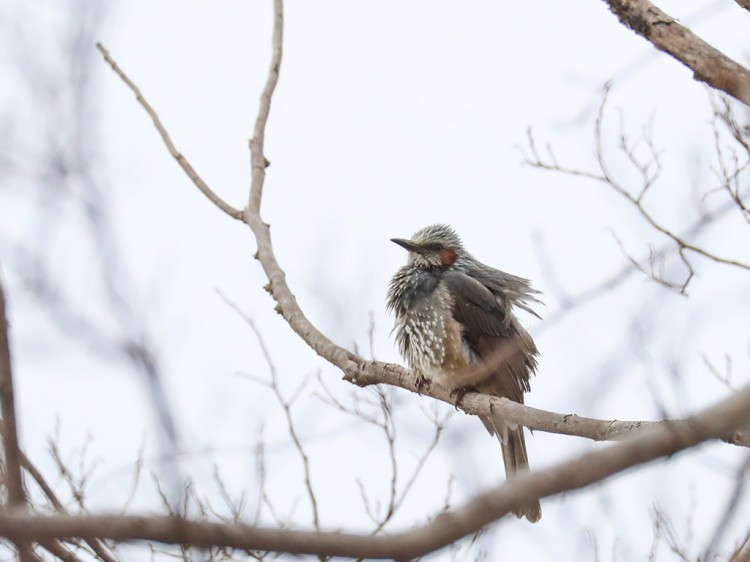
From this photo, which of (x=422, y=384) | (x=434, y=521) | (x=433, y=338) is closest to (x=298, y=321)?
(x=422, y=384)

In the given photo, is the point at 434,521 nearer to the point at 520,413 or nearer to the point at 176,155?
the point at 520,413

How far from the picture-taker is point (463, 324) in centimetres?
529

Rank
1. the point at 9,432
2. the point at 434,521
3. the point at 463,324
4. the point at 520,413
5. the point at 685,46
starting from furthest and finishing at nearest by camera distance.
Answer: the point at 463,324
the point at 520,413
the point at 685,46
the point at 9,432
the point at 434,521

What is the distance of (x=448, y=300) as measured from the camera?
540 centimetres

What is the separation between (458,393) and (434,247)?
136 centimetres

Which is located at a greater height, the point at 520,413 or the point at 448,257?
the point at 448,257

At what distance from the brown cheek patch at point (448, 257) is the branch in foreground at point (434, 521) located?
440cm

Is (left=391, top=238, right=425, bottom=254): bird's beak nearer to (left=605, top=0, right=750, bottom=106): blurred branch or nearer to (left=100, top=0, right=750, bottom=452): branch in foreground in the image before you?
(left=100, top=0, right=750, bottom=452): branch in foreground

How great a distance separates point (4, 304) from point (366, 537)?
33.3 inches

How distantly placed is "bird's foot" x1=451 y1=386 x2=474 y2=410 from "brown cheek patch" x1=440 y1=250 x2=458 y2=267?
118 centimetres

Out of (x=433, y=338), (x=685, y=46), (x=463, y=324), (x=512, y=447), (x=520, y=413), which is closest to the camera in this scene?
(x=685, y=46)

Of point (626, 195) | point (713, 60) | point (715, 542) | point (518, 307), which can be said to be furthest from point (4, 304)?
point (518, 307)

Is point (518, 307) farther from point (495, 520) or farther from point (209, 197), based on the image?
point (495, 520)

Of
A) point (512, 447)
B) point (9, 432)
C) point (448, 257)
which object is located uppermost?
point (448, 257)
